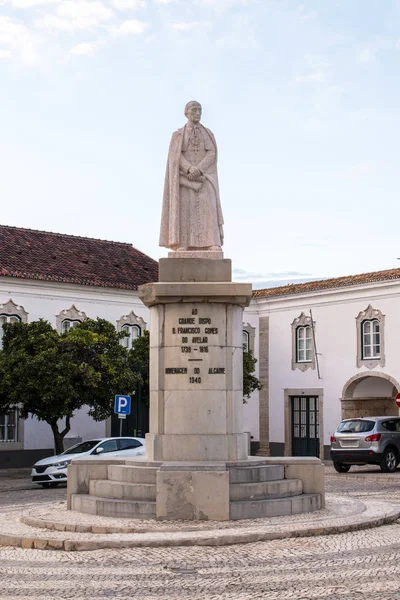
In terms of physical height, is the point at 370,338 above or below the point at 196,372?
above

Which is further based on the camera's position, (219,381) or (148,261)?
(148,261)

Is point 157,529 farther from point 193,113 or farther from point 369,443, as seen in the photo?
point 369,443

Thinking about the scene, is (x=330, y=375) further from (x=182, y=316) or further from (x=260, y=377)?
Result: (x=182, y=316)

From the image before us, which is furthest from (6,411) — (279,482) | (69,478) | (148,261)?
(279,482)

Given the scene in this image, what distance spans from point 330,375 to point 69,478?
2302 centimetres

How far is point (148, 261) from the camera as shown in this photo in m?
39.3

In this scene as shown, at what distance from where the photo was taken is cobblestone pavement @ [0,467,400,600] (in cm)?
886

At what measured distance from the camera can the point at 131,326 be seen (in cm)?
3656

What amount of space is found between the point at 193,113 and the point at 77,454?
11.8 meters

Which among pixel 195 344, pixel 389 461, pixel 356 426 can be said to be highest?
pixel 195 344

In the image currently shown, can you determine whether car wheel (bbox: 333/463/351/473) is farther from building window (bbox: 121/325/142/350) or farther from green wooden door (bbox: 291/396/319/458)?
building window (bbox: 121/325/142/350)

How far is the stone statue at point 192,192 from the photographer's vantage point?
15.2m

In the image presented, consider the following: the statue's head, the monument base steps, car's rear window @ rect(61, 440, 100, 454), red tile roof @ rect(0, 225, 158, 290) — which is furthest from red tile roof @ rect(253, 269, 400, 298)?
the monument base steps

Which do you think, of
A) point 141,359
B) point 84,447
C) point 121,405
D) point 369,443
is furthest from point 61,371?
point 369,443
